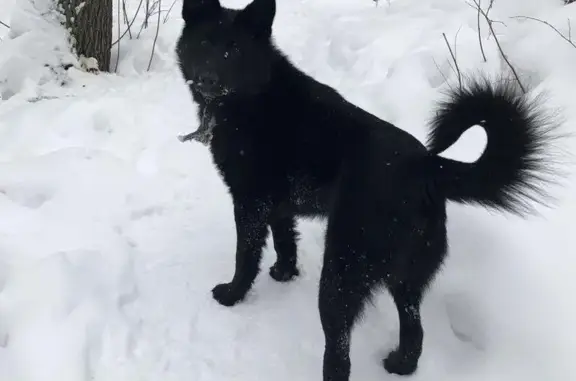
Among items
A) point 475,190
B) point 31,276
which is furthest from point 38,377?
point 475,190

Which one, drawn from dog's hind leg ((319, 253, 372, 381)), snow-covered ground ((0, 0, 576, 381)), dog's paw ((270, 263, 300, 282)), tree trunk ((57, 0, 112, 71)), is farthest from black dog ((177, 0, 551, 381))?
tree trunk ((57, 0, 112, 71))

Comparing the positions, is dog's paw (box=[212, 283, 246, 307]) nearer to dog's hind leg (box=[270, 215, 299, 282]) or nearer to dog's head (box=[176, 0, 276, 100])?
dog's hind leg (box=[270, 215, 299, 282])

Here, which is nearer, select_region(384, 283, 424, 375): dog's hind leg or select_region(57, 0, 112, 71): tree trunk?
select_region(384, 283, 424, 375): dog's hind leg

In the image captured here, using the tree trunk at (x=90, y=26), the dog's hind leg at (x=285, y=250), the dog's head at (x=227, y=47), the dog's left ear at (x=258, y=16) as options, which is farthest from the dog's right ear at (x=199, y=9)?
the tree trunk at (x=90, y=26)

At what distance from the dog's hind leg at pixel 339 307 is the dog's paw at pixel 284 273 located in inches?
28.1

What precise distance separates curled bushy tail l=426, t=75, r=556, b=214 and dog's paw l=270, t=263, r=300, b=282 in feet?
3.64

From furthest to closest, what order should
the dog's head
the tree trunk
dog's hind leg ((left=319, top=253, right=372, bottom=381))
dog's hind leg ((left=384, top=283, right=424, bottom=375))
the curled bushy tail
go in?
the tree trunk
the dog's head
dog's hind leg ((left=384, top=283, right=424, bottom=375))
dog's hind leg ((left=319, top=253, right=372, bottom=381))
the curled bushy tail

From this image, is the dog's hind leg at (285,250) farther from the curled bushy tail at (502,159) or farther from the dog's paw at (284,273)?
the curled bushy tail at (502,159)

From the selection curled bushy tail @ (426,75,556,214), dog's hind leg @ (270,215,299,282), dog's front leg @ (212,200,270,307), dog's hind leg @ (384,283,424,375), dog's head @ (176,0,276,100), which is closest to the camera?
curled bushy tail @ (426,75,556,214)

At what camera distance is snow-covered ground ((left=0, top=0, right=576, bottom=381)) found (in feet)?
7.52

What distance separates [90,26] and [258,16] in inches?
104

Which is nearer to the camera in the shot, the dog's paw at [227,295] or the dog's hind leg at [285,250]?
the dog's paw at [227,295]

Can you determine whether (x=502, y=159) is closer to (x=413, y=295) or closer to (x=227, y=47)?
(x=413, y=295)

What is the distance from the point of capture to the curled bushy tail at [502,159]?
1968 millimetres
